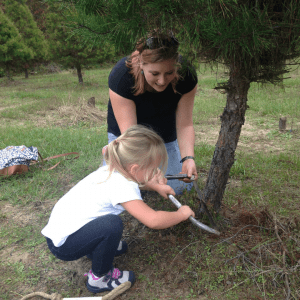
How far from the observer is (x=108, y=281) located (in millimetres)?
1646

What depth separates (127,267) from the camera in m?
1.79

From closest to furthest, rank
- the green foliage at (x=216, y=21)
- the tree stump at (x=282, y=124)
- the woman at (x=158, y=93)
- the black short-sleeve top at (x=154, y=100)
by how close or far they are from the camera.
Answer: the green foliage at (x=216, y=21) → the woman at (x=158, y=93) → the black short-sleeve top at (x=154, y=100) → the tree stump at (x=282, y=124)

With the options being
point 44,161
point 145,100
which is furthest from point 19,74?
point 145,100

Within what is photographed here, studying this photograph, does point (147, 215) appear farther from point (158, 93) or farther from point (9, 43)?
point (9, 43)

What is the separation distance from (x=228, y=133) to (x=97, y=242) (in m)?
1.00

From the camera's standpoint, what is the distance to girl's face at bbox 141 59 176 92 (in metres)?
1.70

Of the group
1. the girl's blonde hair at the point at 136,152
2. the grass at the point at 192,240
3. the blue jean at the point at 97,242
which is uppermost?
the girl's blonde hair at the point at 136,152

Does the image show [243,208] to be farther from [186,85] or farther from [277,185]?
[186,85]

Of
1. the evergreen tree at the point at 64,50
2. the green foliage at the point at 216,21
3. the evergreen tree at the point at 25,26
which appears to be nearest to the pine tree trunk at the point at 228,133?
the green foliage at the point at 216,21

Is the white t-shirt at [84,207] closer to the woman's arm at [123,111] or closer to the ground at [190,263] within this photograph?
the ground at [190,263]

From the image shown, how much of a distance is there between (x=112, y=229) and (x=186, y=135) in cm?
103

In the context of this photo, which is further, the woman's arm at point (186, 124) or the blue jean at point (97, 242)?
the woman's arm at point (186, 124)

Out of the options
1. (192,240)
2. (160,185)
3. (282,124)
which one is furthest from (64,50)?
(192,240)

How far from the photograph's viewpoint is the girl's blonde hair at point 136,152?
1.52 m
